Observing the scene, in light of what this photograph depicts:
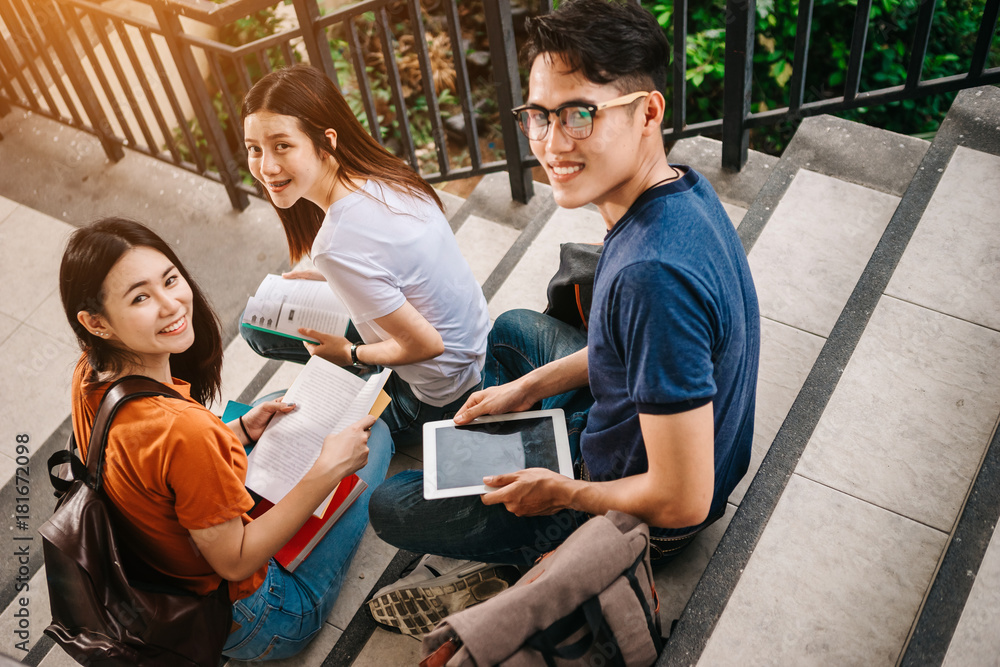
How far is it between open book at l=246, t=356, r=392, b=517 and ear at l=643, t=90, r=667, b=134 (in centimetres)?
106

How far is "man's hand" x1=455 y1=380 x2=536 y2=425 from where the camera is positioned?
6.18 feet

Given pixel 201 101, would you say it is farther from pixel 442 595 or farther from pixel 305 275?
pixel 442 595

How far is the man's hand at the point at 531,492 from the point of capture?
63.9 inches

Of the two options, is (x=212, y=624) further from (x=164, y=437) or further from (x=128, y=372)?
(x=128, y=372)

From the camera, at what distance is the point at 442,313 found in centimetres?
218

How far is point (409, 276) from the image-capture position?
2.07m

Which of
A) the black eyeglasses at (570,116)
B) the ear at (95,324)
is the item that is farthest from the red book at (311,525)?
the black eyeglasses at (570,116)

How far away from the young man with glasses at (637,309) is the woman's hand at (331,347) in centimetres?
81

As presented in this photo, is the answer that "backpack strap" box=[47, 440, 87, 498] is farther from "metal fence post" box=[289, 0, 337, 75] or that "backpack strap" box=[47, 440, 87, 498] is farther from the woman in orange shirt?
"metal fence post" box=[289, 0, 337, 75]

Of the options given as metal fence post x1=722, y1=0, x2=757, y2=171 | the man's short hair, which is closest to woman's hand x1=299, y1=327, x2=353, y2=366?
the man's short hair

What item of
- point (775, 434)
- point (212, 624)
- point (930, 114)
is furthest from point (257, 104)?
point (930, 114)

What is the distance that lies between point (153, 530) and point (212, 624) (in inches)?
10.4

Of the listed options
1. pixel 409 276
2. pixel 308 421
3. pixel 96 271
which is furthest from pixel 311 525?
pixel 96 271

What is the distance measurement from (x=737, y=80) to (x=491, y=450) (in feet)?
5.71
